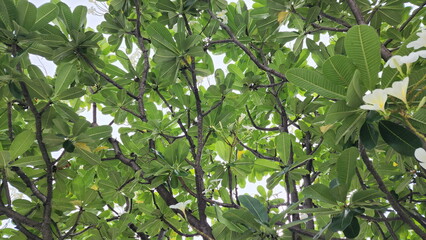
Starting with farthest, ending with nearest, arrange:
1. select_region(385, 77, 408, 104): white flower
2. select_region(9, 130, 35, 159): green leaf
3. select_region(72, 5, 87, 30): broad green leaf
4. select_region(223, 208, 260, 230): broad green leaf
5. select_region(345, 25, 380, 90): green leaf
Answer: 1. select_region(72, 5, 87, 30): broad green leaf
2. select_region(9, 130, 35, 159): green leaf
3. select_region(223, 208, 260, 230): broad green leaf
4. select_region(345, 25, 380, 90): green leaf
5. select_region(385, 77, 408, 104): white flower

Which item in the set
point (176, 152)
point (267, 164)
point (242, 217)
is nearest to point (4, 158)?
point (176, 152)

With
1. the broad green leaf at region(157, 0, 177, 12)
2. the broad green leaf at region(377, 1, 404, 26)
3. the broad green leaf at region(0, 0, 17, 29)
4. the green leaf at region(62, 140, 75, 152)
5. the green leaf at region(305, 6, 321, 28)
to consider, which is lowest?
the green leaf at region(62, 140, 75, 152)

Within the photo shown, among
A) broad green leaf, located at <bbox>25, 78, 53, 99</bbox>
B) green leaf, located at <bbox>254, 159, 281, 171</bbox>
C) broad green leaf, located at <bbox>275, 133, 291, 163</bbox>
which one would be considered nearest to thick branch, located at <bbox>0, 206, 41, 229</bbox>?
broad green leaf, located at <bbox>25, 78, 53, 99</bbox>

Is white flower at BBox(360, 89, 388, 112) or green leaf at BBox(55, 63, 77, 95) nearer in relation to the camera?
white flower at BBox(360, 89, 388, 112)

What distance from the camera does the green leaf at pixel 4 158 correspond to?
1320 millimetres

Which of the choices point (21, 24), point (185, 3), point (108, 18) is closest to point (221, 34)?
point (185, 3)

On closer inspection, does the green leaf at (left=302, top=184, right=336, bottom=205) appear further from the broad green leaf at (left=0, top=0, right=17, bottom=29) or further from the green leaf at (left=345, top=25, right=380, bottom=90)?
the broad green leaf at (left=0, top=0, right=17, bottom=29)

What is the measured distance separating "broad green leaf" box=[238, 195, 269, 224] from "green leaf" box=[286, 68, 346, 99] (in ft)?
1.51

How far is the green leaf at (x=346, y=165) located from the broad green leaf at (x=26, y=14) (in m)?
1.08

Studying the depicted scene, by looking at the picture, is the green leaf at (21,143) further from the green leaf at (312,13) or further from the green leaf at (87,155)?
the green leaf at (312,13)

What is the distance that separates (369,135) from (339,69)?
20cm

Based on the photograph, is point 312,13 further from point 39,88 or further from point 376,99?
point 39,88

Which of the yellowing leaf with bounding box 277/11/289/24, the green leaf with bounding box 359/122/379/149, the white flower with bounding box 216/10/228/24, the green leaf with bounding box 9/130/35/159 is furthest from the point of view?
the white flower with bounding box 216/10/228/24

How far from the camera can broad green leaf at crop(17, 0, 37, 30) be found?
1313 millimetres
